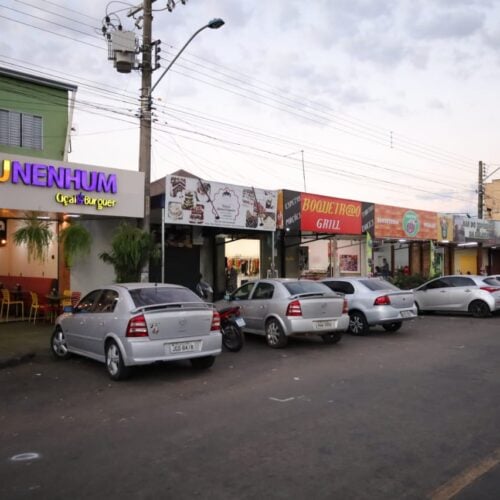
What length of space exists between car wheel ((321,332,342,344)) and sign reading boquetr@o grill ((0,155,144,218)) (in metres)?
5.82

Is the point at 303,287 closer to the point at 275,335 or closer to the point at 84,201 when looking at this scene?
the point at 275,335

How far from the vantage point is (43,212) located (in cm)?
1262

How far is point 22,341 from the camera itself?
11.7 m

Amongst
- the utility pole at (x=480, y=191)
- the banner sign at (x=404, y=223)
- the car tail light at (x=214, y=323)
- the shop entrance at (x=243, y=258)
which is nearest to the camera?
the car tail light at (x=214, y=323)

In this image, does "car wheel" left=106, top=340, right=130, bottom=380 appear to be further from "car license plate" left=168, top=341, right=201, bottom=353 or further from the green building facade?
the green building facade

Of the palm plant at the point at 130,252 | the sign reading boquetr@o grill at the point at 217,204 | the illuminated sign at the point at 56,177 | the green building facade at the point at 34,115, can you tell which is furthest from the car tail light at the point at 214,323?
the green building facade at the point at 34,115

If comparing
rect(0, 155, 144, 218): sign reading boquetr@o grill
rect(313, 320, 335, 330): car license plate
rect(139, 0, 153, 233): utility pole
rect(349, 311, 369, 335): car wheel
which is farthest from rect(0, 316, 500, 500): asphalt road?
rect(139, 0, 153, 233): utility pole

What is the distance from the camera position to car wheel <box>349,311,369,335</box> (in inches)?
520

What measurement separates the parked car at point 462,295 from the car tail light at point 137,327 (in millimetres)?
12959

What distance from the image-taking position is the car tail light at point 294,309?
1082 cm

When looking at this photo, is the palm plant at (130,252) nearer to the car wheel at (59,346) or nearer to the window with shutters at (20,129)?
the car wheel at (59,346)

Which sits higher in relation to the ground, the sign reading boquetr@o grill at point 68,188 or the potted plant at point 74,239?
the sign reading boquetr@o grill at point 68,188

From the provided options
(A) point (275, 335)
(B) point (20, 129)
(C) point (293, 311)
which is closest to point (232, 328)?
(A) point (275, 335)

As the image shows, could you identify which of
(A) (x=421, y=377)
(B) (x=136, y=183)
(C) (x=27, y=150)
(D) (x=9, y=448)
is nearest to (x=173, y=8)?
(B) (x=136, y=183)
